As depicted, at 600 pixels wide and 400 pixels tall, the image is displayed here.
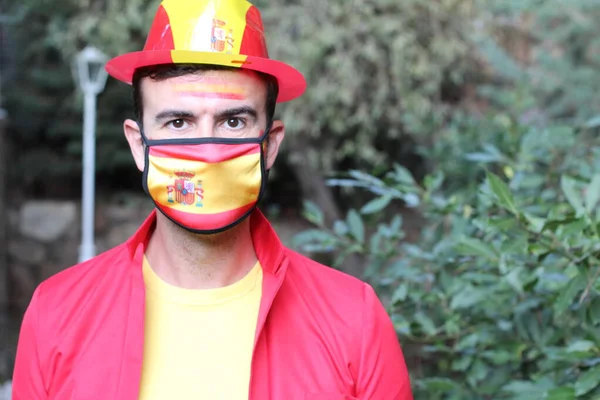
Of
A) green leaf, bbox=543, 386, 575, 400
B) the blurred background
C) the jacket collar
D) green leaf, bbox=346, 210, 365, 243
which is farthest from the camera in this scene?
green leaf, bbox=346, 210, 365, 243

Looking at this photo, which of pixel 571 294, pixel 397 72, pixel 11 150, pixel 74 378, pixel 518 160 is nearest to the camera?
pixel 74 378

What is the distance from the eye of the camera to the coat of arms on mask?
190 cm

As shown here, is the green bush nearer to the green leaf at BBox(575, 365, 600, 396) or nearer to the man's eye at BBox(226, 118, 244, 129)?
the green leaf at BBox(575, 365, 600, 396)

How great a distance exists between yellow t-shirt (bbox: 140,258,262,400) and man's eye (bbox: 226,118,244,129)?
38cm

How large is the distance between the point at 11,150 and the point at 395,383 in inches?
398

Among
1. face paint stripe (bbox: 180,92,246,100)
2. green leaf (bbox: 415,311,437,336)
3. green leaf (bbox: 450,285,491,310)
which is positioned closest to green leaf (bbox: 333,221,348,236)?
green leaf (bbox: 415,311,437,336)

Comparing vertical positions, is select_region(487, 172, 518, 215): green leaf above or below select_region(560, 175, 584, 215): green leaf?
above

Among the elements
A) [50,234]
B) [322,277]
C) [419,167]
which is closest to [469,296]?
[322,277]

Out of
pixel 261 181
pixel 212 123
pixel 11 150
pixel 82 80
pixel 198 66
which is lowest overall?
pixel 11 150

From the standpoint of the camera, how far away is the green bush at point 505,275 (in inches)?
86.0

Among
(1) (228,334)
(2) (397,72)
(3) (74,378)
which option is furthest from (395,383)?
(2) (397,72)

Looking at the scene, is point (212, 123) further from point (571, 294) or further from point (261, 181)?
point (571, 294)

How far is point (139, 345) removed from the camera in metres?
1.80

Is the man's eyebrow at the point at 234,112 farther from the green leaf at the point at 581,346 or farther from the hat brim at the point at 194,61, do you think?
the green leaf at the point at 581,346
